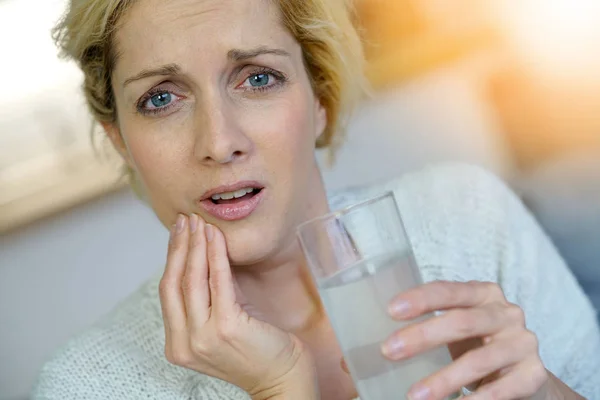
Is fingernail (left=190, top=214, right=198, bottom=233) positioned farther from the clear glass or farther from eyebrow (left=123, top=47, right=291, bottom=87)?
the clear glass

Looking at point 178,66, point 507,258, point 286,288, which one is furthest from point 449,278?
point 178,66

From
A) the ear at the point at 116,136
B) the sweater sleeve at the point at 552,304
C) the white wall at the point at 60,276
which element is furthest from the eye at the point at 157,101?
the white wall at the point at 60,276

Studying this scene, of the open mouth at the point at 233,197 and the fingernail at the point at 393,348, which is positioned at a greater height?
the open mouth at the point at 233,197

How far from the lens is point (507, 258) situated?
170 cm

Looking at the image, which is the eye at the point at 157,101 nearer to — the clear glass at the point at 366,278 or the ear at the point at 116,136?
the ear at the point at 116,136

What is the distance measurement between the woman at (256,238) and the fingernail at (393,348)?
0.01 meters

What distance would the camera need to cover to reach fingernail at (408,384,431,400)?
3.01 feet

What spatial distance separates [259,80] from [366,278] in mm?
599

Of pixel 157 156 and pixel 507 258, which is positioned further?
pixel 507 258

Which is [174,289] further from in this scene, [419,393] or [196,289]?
[419,393]

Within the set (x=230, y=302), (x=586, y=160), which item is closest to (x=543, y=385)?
(x=230, y=302)

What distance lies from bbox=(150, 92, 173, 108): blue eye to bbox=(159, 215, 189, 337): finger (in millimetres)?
242

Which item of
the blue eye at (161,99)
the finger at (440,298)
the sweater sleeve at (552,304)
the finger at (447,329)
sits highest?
the blue eye at (161,99)

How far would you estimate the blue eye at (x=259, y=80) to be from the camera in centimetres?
139
